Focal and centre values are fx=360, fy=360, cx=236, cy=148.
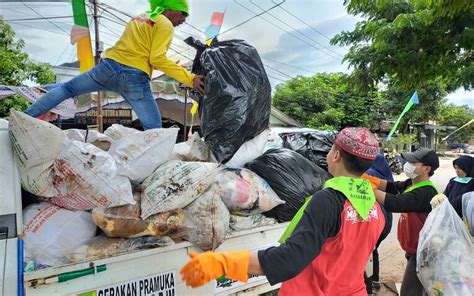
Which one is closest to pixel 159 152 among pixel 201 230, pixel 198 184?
pixel 198 184

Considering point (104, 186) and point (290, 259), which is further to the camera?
point (104, 186)

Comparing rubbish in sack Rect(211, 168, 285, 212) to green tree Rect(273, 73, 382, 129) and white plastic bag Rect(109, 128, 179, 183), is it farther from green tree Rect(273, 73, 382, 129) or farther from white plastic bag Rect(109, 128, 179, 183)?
green tree Rect(273, 73, 382, 129)

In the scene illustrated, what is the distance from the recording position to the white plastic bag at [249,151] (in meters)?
2.48

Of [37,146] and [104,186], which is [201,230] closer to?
[104,186]

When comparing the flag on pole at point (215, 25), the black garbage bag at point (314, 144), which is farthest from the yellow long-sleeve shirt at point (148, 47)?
the black garbage bag at point (314, 144)

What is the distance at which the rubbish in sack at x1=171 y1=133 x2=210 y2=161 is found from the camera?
2441 millimetres

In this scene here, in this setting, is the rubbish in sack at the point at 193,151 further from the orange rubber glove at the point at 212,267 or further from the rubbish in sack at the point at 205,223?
the orange rubber glove at the point at 212,267

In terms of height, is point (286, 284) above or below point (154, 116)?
below

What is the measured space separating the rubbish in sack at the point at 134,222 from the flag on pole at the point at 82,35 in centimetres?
230

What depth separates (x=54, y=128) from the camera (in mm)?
1646

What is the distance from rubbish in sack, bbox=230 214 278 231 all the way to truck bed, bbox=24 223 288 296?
0.05 meters

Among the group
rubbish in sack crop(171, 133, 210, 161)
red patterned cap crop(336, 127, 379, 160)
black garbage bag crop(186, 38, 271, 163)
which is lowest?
red patterned cap crop(336, 127, 379, 160)

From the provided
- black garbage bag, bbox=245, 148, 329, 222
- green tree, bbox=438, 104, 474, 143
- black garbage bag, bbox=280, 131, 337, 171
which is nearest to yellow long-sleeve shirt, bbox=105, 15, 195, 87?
black garbage bag, bbox=245, 148, 329, 222

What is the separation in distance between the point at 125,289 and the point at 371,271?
2.97 meters
